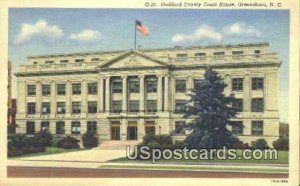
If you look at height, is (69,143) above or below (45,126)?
below

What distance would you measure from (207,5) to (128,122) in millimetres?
2189

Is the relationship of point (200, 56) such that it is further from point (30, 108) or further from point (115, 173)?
point (30, 108)

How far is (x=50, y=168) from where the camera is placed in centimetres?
918

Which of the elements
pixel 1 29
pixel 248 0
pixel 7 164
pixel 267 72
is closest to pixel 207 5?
pixel 248 0

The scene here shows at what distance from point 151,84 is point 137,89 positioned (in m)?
0.23

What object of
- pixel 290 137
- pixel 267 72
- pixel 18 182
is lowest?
pixel 18 182

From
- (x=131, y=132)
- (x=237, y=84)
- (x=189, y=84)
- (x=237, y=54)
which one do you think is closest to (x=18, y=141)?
(x=131, y=132)

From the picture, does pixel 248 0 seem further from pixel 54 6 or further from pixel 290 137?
pixel 54 6

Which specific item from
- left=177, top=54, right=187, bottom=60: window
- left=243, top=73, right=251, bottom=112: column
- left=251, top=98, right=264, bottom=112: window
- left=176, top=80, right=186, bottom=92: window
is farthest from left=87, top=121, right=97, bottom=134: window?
left=251, top=98, right=264, bottom=112: window

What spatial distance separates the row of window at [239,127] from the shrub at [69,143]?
1.54m

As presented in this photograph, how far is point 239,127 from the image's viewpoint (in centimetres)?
955

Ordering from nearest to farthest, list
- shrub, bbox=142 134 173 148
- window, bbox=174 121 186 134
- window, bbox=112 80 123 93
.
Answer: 1. shrub, bbox=142 134 173 148
2. window, bbox=174 121 186 134
3. window, bbox=112 80 123 93

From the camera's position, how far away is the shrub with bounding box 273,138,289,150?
362 inches

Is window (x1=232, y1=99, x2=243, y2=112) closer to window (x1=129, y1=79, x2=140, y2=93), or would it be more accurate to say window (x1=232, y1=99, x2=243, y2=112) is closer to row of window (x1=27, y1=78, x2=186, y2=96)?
row of window (x1=27, y1=78, x2=186, y2=96)
